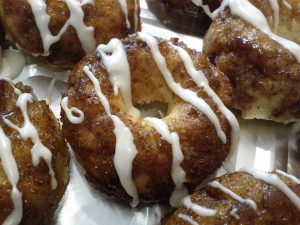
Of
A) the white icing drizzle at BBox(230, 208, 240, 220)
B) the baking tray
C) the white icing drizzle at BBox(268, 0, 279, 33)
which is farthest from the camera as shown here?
the white icing drizzle at BBox(268, 0, 279, 33)

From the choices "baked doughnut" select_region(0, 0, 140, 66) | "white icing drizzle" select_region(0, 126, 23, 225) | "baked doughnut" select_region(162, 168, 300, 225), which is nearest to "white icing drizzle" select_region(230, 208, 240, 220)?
"baked doughnut" select_region(162, 168, 300, 225)

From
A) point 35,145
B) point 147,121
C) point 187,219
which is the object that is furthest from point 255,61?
point 35,145

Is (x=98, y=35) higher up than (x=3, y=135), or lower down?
higher up

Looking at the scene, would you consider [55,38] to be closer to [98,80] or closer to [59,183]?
[98,80]

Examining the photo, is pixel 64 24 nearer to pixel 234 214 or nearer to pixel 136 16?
pixel 136 16

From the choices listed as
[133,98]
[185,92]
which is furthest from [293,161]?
[133,98]

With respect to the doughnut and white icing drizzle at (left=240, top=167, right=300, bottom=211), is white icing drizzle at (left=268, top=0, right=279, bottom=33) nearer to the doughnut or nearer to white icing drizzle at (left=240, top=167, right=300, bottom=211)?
the doughnut
